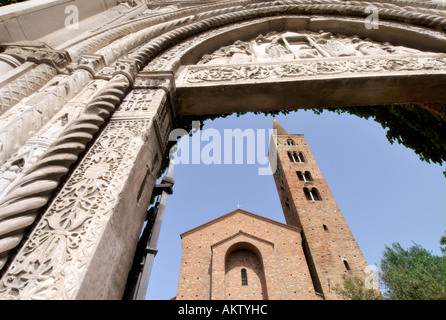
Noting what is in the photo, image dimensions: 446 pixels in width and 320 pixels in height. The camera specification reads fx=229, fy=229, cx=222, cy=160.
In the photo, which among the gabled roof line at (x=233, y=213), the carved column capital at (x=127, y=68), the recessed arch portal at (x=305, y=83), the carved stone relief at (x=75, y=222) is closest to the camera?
the carved stone relief at (x=75, y=222)

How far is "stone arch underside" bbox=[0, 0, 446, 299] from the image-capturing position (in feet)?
3.76

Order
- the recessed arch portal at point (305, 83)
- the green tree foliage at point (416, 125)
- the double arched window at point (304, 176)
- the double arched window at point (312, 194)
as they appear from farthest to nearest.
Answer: the double arched window at point (304, 176) → the double arched window at point (312, 194) → the green tree foliage at point (416, 125) → the recessed arch portal at point (305, 83)

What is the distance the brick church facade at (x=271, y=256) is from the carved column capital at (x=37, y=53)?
1458 cm

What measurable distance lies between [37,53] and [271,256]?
17.0 metres

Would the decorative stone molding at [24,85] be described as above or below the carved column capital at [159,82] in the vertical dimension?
below

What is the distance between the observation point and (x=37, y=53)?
2283 millimetres

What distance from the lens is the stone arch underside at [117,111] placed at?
115cm

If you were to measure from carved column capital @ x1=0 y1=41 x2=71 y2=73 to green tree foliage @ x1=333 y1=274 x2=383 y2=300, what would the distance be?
1688 centimetres

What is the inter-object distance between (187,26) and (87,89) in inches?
91.4

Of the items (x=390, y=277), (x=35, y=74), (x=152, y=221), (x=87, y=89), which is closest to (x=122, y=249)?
(x=152, y=221)

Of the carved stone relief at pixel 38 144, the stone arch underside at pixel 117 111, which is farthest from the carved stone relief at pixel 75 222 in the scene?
the carved stone relief at pixel 38 144

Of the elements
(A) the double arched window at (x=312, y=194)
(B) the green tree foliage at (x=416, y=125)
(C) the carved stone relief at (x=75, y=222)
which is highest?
(A) the double arched window at (x=312, y=194)

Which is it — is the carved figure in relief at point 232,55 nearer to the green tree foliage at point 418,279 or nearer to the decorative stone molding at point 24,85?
the decorative stone molding at point 24,85

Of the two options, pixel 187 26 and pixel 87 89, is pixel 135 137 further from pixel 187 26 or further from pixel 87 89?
pixel 187 26
